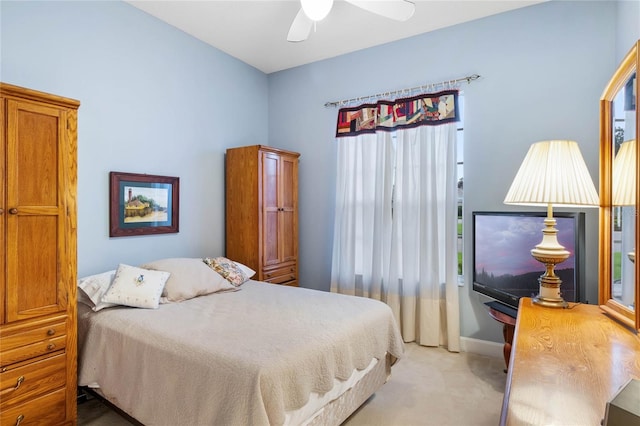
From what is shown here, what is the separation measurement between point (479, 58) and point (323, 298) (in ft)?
8.41

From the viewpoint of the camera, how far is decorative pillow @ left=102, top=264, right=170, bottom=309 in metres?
2.23

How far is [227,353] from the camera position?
5.18ft

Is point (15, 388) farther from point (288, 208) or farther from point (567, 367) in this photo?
point (288, 208)

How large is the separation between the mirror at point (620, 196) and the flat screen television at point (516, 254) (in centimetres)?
87

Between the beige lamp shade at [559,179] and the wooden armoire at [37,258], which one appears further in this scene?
the wooden armoire at [37,258]

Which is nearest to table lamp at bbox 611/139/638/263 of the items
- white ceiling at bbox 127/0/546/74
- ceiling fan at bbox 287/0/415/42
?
ceiling fan at bbox 287/0/415/42

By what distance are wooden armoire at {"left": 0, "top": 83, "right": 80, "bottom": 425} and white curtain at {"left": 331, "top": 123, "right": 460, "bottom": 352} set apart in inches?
95.6

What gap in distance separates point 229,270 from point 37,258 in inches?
54.9

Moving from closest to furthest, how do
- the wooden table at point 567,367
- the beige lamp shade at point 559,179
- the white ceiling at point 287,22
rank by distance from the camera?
the wooden table at point 567,367, the beige lamp shade at point 559,179, the white ceiling at point 287,22

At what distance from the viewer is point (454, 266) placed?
10.3ft

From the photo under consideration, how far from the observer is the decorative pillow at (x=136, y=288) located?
2.23 m

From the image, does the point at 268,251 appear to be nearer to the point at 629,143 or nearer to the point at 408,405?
the point at 408,405

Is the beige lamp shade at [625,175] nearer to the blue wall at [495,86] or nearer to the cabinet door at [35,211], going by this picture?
the blue wall at [495,86]

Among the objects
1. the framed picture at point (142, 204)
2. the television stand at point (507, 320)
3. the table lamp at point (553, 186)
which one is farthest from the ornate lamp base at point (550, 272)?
the framed picture at point (142, 204)
